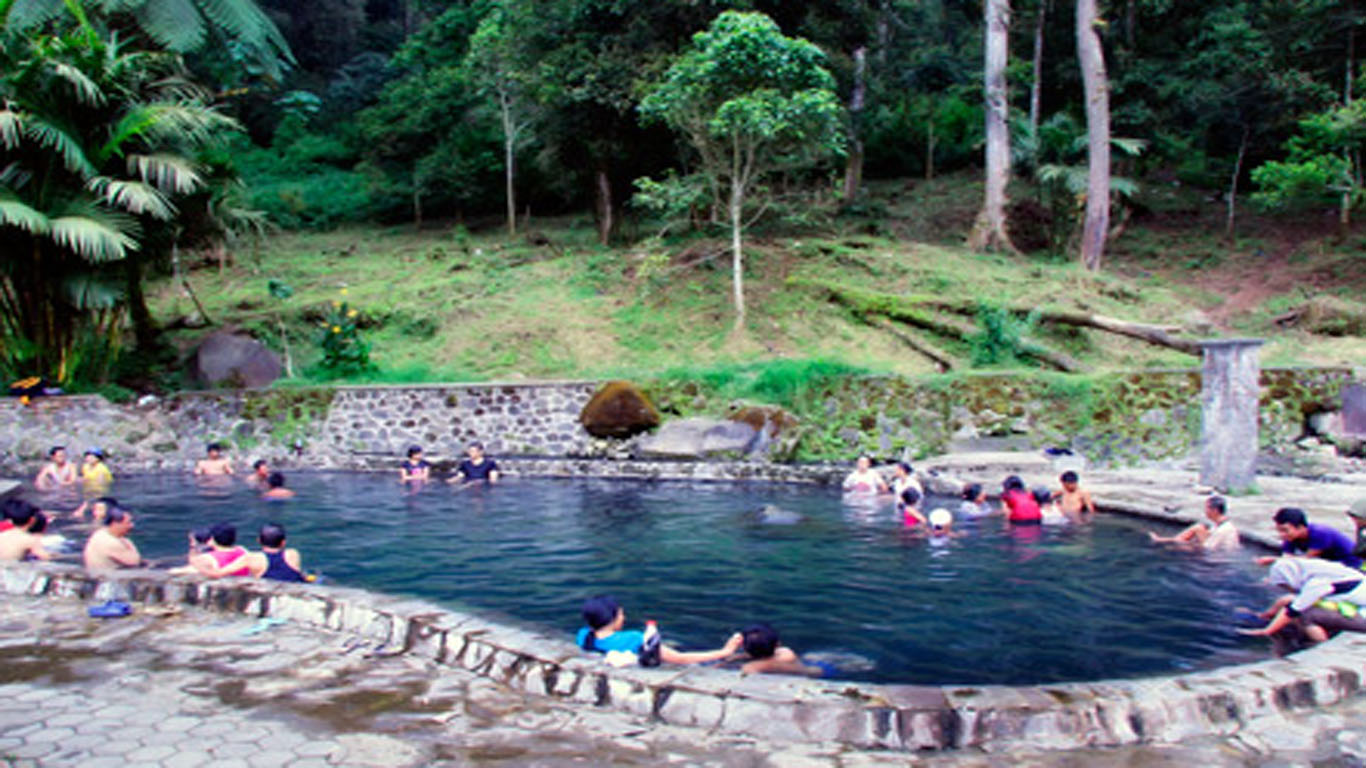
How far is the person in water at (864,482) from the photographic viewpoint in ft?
40.2

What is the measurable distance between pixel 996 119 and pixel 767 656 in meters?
21.4

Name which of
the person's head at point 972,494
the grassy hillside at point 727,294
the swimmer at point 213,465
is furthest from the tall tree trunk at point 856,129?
the swimmer at point 213,465

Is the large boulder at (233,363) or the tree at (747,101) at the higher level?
the tree at (747,101)

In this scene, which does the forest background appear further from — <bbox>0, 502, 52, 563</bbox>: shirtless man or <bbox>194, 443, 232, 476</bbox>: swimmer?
<bbox>0, 502, 52, 563</bbox>: shirtless man

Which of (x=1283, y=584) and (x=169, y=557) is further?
(x=169, y=557)

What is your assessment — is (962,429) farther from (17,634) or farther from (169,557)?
(17,634)

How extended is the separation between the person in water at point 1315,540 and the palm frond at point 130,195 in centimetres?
1772

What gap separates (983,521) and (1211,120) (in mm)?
21807

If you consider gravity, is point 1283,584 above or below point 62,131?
below

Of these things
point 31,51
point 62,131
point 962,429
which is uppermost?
point 31,51

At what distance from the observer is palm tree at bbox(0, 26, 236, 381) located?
16.5 m

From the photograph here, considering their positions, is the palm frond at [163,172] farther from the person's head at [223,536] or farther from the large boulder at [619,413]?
the person's head at [223,536]

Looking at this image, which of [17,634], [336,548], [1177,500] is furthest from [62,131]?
[1177,500]

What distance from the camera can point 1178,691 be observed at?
436 cm
